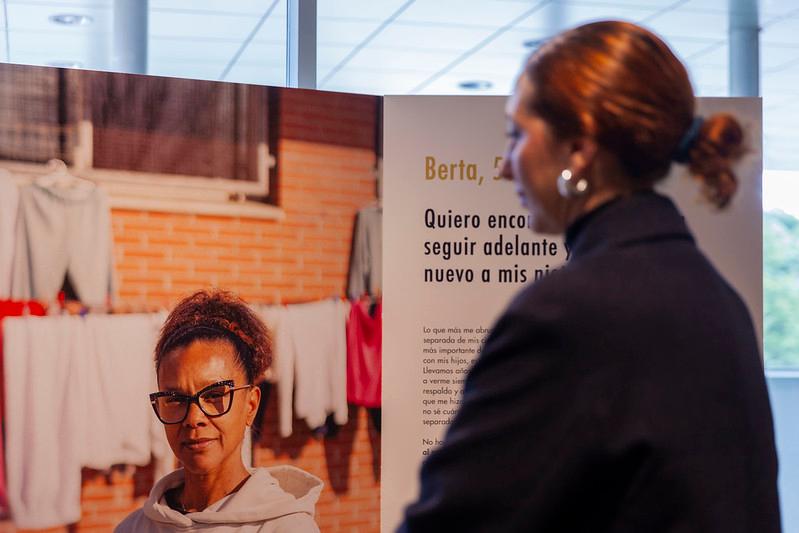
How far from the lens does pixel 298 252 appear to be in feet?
9.57

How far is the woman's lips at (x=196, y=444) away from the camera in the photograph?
109 inches

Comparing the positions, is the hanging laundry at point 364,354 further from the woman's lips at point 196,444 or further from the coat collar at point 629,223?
the coat collar at point 629,223

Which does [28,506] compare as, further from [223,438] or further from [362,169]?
[362,169]

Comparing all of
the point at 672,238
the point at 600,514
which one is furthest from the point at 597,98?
the point at 600,514

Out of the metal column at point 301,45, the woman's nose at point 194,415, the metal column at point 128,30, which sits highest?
the metal column at point 128,30

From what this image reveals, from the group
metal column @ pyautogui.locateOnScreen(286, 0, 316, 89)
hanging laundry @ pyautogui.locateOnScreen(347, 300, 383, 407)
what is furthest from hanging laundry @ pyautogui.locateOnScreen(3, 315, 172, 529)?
metal column @ pyautogui.locateOnScreen(286, 0, 316, 89)

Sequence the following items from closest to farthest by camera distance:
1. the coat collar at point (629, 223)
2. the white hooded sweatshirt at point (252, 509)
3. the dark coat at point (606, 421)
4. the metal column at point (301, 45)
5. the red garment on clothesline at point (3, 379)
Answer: the dark coat at point (606, 421)
the coat collar at point (629, 223)
the red garment on clothesline at point (3, 379)
the white hooded sweatshirt at point (252, 509)
the metal column at point (301, 45)

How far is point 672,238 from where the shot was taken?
1.03 m

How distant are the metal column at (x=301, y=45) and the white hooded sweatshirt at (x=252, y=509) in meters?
1.55

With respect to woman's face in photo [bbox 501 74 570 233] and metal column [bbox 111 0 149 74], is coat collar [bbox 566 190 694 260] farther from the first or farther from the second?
metal column [bbox 111 0 149 74]

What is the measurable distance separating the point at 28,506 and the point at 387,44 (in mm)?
3819

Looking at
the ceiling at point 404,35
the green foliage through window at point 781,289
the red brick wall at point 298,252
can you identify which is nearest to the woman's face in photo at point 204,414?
the red brick wall at point 298,252

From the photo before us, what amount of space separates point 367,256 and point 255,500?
821mm

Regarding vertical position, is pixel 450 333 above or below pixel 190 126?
below
